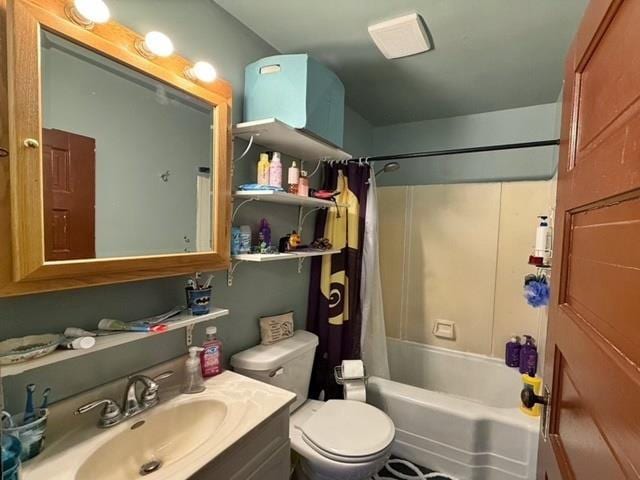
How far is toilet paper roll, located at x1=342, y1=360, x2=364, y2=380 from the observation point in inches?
71.7

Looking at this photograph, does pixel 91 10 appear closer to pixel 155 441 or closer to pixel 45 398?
pixel 45 398

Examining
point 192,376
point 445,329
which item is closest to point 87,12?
point 192,376

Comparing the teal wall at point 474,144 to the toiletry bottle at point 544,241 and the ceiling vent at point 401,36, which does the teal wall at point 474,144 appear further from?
the ceiling vent at point 401,36

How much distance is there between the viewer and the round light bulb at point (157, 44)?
3.41ft

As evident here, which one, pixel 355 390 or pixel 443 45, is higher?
pixel 443 45

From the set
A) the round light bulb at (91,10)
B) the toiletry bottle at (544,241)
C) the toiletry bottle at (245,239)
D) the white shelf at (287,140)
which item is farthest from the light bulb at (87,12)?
the toiletry bottle at (544,241)

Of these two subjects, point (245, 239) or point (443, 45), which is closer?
point (245, 239)

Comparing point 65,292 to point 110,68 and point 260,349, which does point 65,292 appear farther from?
point 260,349

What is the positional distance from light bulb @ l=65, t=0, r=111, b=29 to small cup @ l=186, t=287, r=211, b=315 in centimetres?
87

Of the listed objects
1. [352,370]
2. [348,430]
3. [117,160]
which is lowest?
[348,430]

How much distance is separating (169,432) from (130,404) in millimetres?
162

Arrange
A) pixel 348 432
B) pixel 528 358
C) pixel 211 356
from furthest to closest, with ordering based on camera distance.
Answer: pixel 528 358
pixel 348 432
pixel 211 356

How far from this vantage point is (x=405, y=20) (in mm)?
1406

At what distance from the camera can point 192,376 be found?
1.22 metres
